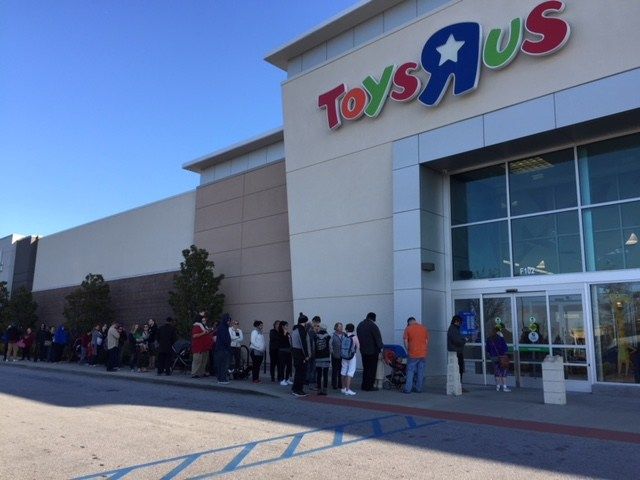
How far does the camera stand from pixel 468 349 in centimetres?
1459

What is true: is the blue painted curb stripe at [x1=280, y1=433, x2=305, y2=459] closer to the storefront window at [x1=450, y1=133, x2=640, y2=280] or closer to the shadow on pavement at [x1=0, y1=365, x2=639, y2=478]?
the shadow on pavement at [x1=0, y1=365, x2=639, y2=478]

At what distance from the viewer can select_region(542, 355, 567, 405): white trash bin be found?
10742 mm

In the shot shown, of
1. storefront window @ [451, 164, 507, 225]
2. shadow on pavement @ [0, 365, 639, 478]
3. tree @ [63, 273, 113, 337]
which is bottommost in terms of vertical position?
shadow on pavement @ [0, 365, 639, 478]

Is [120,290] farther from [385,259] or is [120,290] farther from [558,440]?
[558,440]

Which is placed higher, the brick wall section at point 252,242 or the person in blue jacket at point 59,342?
the brick wall section at point 252,242

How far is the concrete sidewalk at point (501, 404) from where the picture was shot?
9.21 meters

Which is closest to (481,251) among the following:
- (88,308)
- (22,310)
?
(88,308)

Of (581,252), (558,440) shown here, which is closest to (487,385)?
(581,252)

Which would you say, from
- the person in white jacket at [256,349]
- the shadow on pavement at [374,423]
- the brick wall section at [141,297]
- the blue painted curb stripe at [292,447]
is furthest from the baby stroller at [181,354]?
the blue painted curb stripe at [292,447]

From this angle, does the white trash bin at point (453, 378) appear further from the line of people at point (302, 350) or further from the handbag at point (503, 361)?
the handbag at point (503, 361)

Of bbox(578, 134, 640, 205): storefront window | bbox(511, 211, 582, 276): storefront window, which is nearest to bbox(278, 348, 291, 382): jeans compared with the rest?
bbox(511, 211, 582, 276): storefront window

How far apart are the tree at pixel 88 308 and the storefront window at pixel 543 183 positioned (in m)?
18.3

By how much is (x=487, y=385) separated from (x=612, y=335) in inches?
125

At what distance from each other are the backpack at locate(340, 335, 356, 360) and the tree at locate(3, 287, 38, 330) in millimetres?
22910
